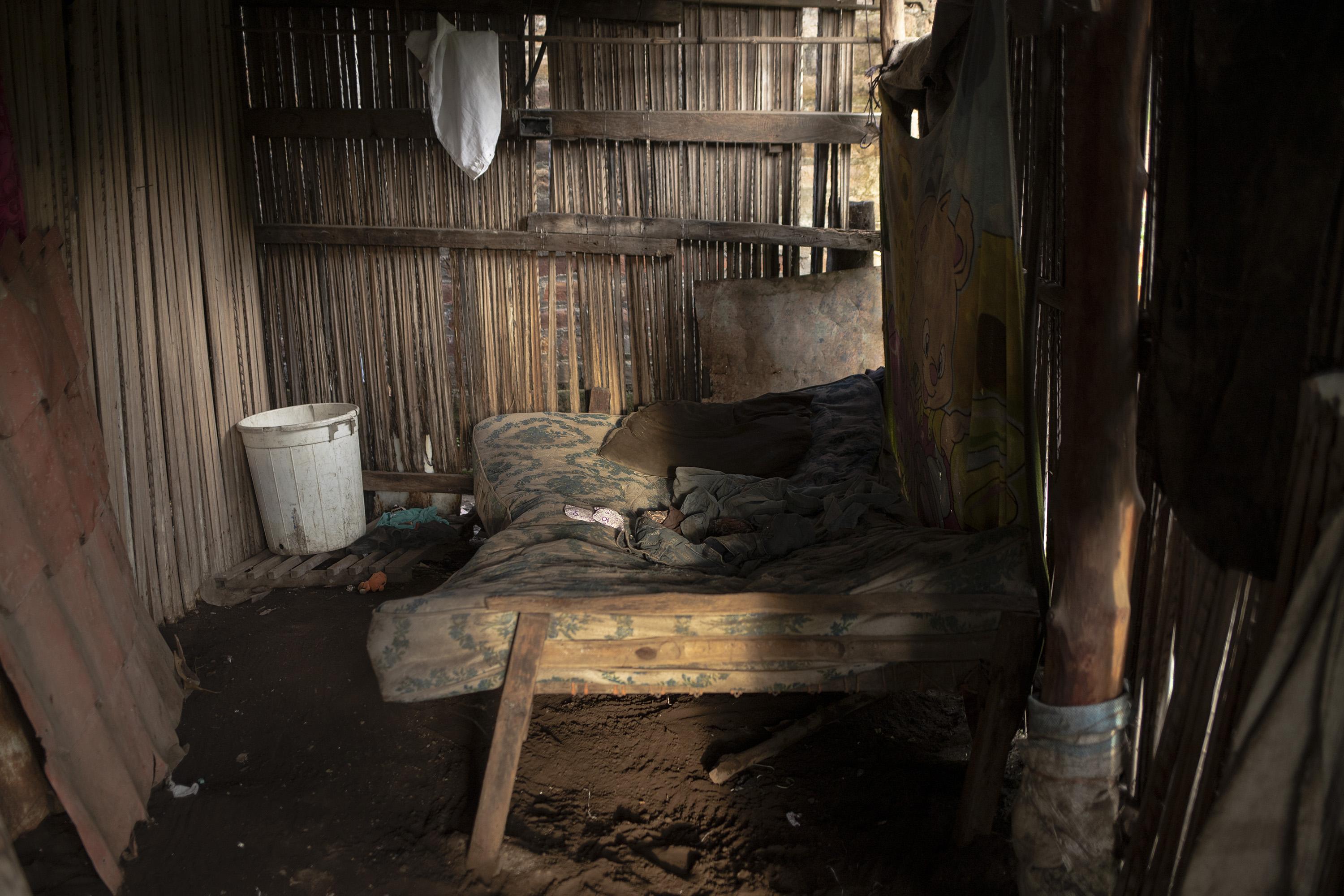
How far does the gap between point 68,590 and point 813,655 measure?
198cm

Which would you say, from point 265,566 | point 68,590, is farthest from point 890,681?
point 265,566

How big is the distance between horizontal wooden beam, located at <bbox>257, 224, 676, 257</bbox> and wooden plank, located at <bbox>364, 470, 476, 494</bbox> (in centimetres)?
121

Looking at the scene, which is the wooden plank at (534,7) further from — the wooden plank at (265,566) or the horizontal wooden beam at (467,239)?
the wooden plank at (265,566)

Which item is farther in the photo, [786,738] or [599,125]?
[599,125]

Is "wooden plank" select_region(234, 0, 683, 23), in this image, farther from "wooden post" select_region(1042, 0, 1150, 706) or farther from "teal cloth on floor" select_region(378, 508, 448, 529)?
"wooden post" select_region(1042, 0, 1150, 706)

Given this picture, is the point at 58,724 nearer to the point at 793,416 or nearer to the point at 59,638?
the point at 59,638

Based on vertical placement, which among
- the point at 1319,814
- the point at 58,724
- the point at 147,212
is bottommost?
the point at 58,724

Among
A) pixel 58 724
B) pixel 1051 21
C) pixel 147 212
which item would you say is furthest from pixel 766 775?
pixel 147 212

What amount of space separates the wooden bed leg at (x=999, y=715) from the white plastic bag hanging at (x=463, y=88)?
3128mm

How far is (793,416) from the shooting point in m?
3.98

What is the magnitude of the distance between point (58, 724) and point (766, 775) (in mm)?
1823

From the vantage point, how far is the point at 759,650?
2.08 metres

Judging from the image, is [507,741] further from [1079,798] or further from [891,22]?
[891,22]

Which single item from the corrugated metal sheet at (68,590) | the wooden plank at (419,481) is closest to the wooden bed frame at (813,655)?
Result: the corrugated metal sheet at (68,590)
